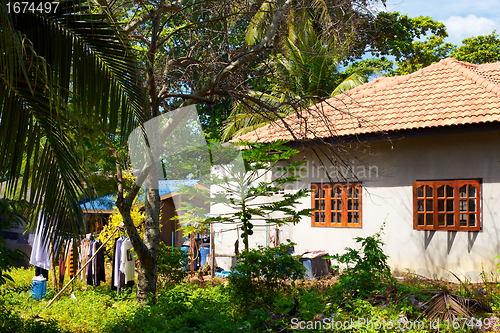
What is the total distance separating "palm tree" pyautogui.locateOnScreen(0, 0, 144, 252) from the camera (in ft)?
10.8

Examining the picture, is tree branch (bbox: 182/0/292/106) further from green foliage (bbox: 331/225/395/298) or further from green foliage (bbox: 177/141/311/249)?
green foliage (bbox: 331/225/395/298)

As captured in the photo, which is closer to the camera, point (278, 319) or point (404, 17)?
point (278, 319)

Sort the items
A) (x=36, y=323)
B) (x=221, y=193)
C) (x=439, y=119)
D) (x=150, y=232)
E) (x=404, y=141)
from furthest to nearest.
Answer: (x=404, y=141), (x=439, y=119), (x=221, y=193), (x=150, y=232), (x=36, y=323)

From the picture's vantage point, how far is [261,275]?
588 centimetres

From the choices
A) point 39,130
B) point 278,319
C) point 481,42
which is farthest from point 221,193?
point 481,42

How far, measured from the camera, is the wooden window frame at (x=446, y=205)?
28.0ft

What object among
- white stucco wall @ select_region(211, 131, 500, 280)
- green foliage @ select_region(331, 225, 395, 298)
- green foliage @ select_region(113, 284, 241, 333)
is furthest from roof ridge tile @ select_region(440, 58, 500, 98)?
green foliage @ select_region(113, 284, 241, 333)

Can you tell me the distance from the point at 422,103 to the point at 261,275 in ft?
21.5

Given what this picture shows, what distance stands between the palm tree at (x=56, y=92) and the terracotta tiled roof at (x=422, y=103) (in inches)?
166

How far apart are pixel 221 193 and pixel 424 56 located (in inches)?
647

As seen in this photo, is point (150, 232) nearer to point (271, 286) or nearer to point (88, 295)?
point (271, 286)

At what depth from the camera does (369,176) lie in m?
10.0

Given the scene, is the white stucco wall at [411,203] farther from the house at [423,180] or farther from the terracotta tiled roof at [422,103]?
the terracotta tiled roof at [422,103]

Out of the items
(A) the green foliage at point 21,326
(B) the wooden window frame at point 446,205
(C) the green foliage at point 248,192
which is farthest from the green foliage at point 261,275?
(B) the wooden window frame at point 446,205
